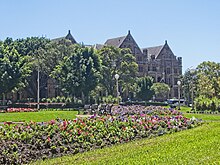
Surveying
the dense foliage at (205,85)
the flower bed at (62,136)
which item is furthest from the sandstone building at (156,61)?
the flower bed at (62,136)

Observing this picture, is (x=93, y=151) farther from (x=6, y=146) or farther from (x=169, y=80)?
(x=169, y=80)

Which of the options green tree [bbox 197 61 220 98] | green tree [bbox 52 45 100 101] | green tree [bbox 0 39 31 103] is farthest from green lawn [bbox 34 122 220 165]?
green tree [bbox 197 61 220 98]

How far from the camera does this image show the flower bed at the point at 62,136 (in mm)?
10805

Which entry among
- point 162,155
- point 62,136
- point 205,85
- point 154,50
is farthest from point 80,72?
point 154,50

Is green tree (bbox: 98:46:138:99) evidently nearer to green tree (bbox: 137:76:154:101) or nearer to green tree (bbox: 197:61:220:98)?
green tree (bbox: 137:76:154:101)

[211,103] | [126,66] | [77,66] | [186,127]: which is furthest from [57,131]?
[126,66]

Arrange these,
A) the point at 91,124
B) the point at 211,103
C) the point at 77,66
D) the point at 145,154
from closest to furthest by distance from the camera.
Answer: the point at 145,154 < the point at 91,124 < the point at 211,103 < the point at 77,66

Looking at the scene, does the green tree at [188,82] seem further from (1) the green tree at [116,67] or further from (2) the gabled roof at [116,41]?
(2) the gabled roof at [116,41]

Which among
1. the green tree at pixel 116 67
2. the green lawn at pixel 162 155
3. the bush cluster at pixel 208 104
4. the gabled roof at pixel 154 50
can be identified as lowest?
the green lawn at pixel 162 155

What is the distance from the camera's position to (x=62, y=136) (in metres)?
12.4

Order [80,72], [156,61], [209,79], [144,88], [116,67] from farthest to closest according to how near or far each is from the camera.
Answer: [156,61], [144,88], [116,67], [209,79], [80,72]

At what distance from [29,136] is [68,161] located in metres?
2.23

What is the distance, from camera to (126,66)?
62344mm

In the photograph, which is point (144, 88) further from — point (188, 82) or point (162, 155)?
point (162, 155)
